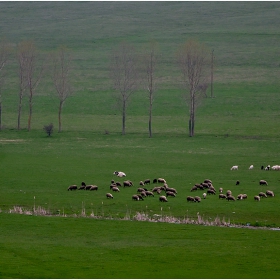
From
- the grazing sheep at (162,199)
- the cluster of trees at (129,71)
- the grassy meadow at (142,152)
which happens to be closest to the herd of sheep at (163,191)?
the grazing sheep at (162,199)

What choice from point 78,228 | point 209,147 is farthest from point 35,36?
point 78,228

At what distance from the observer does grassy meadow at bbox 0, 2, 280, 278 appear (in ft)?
66.3

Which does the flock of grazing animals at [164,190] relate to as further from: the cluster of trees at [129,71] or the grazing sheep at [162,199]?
the cluster of trees at [129,71]

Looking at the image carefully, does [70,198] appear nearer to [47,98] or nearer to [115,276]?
[115,276]

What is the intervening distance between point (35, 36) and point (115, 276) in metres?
100

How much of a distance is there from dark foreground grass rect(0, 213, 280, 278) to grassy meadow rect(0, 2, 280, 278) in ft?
0.20

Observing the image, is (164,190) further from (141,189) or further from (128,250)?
(128,250)

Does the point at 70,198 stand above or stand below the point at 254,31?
below

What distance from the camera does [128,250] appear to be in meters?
20.9

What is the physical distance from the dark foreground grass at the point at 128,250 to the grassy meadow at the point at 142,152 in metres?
0.06

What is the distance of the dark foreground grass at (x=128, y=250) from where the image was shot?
60.0ft

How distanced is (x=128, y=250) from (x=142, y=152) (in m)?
31.2

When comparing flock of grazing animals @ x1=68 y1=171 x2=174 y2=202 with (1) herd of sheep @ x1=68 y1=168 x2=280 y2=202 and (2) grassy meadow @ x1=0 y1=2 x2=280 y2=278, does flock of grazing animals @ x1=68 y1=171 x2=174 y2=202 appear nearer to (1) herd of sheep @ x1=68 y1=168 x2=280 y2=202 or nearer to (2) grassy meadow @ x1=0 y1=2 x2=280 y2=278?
(1) herd of sheep @ x1=68 y1=168 x2=280 y2=202

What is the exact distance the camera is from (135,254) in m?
20.3
